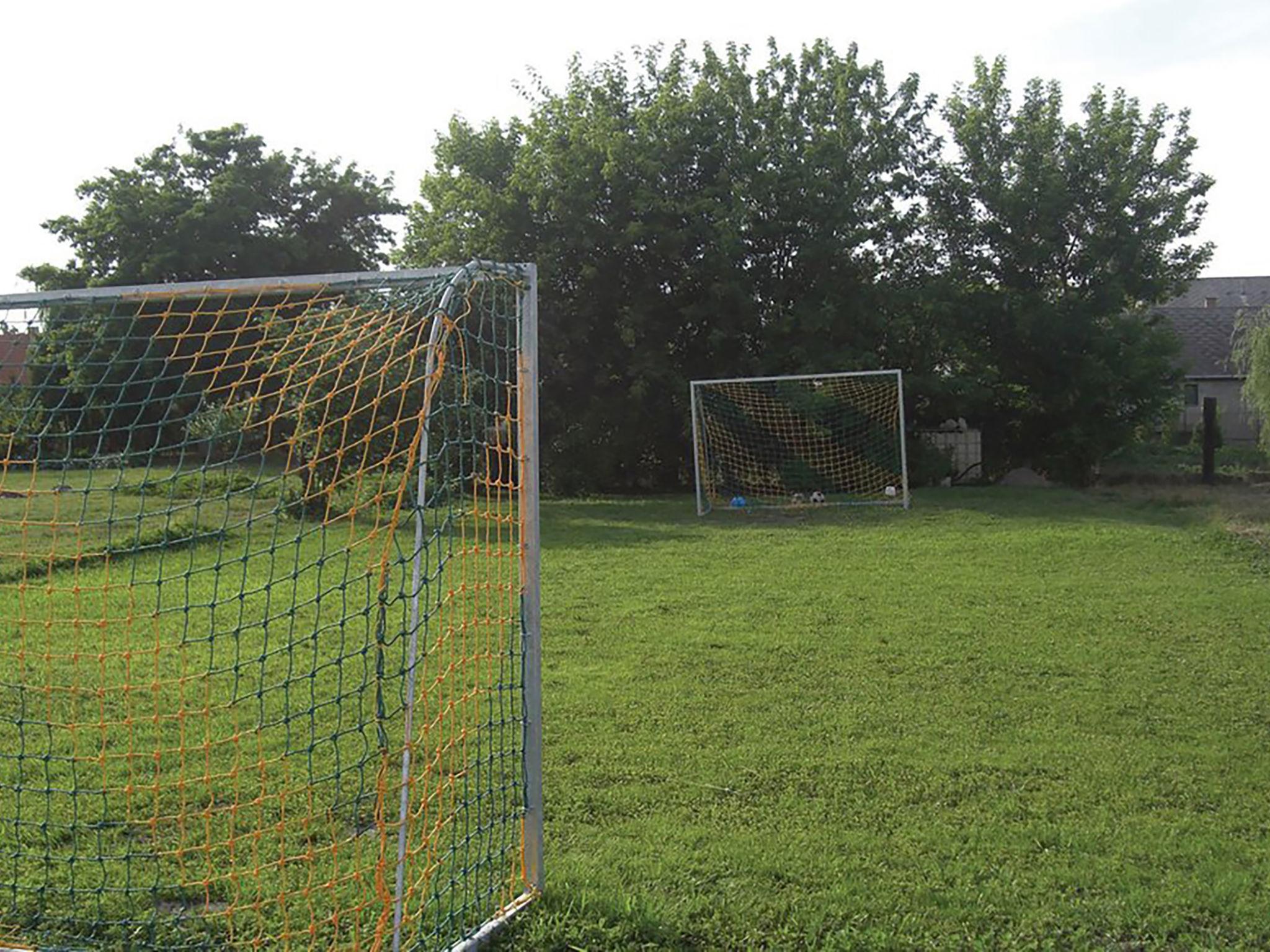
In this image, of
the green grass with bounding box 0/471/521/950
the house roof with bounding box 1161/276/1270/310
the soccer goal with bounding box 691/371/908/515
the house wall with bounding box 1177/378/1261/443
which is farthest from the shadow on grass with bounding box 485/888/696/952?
the house roof with bounding box 1161/276/1270/310

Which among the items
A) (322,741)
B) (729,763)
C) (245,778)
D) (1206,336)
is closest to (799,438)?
(729,763)

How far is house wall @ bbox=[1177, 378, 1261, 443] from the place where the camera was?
93.5 ft

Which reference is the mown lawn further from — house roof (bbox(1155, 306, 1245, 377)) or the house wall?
house roof (bbox(1155, 306, 1245, 377))

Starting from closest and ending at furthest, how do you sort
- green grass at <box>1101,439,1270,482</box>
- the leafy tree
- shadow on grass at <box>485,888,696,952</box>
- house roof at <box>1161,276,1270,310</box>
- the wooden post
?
shadow on grass at <box>485,888,696,952</box> < the wooden post < the leafy tree < green grass at <box>1101,439,1270,482</box> < house roof at <box>1161,276,1270,310</box>

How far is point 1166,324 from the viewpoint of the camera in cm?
2036

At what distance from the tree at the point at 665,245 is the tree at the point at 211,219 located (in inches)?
320

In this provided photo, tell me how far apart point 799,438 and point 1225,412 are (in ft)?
57.8

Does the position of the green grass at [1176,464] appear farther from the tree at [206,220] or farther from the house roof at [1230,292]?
the house roof at [1230,292]

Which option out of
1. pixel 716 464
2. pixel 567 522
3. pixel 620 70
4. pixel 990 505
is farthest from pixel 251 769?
pixel 620 70

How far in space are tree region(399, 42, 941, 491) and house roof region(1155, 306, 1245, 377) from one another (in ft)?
48.9

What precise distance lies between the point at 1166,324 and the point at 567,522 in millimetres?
12375

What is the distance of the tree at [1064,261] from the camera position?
18.6 metres

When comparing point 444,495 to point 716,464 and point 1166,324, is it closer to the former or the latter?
point 716,464

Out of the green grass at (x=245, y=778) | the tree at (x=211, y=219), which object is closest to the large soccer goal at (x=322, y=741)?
the green grass at (x=245, y=778)
